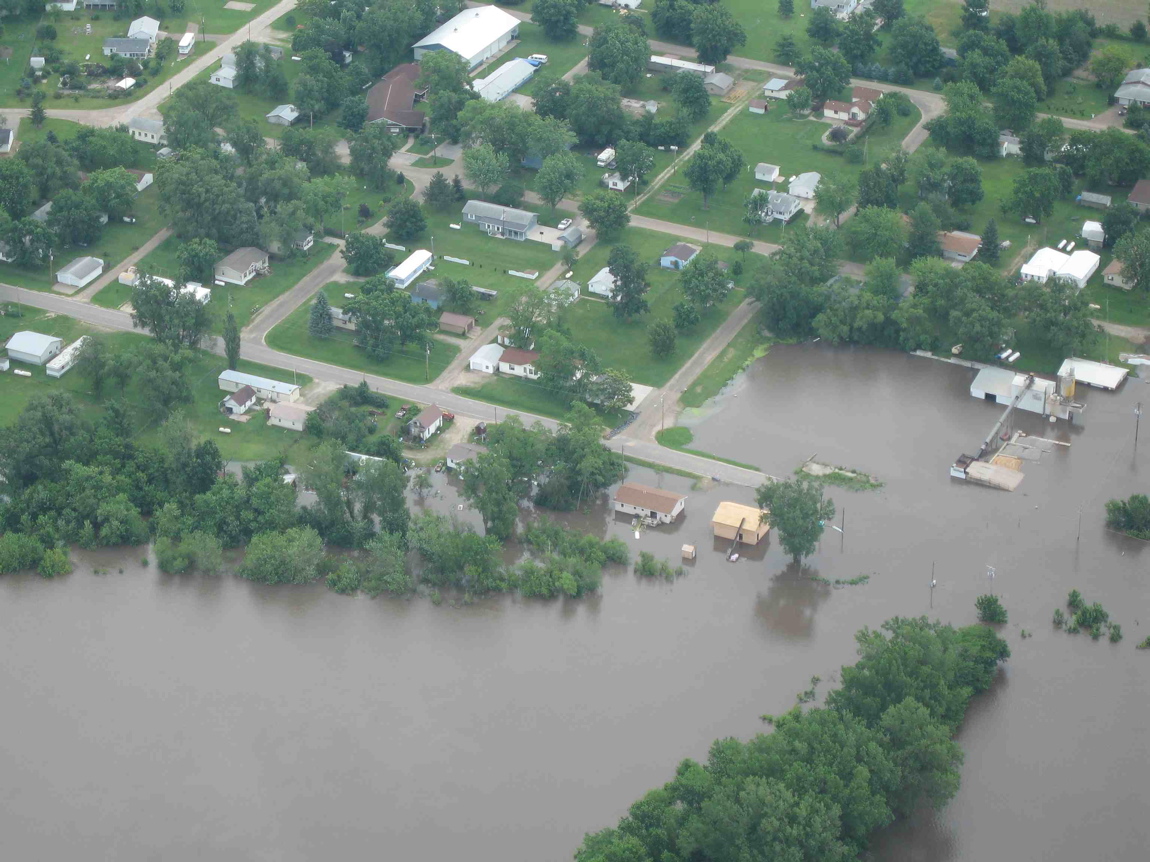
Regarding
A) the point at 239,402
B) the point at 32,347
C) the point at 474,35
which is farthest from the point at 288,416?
the point at 474,35

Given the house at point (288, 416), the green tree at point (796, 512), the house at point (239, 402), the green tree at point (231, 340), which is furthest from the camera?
the green tree at point (231, 340)

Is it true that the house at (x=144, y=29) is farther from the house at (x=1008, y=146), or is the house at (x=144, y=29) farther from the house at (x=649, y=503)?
the house at (x=649, y=503)

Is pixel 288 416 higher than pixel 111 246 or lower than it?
higher

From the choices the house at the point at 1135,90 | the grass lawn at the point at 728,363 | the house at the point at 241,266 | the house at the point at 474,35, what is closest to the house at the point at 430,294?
the house at the point at 241,266

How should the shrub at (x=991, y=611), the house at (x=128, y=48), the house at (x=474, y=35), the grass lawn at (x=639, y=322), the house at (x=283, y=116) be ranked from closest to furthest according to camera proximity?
the shrub at (x=991, y=611) < the grass lawn at (x=639, y=322) < the house at (x=283, y=116) < the house at (x=128, y=48) < the house at (x=474, y=35)

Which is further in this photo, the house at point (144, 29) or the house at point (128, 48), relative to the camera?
the house at point (144, 29)

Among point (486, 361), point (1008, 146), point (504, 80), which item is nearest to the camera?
point (486, 361)

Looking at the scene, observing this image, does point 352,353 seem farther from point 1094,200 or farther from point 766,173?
point 1094,200

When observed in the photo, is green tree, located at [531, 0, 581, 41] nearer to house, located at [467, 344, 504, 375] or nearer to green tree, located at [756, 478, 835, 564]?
house, located at [467, 344, 504, 375]
